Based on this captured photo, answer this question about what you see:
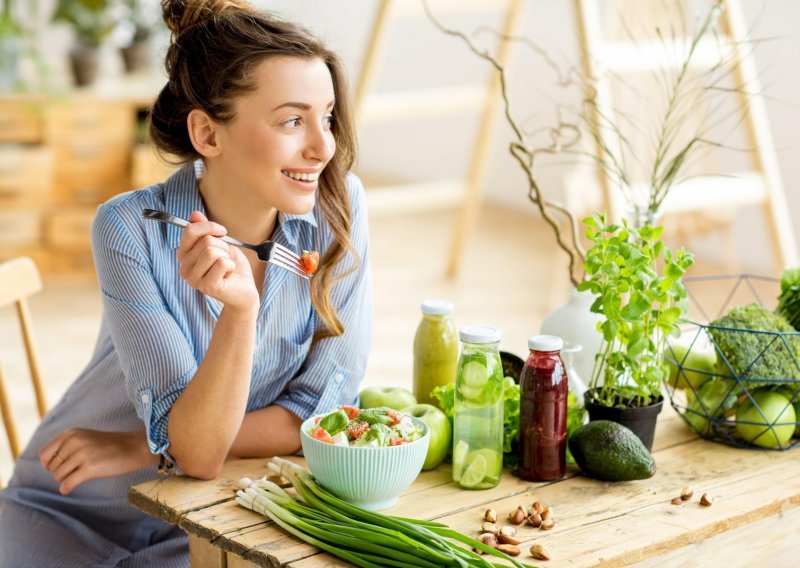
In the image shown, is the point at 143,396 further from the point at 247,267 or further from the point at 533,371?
the point at 533,371

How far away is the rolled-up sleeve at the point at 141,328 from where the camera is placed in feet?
5.27

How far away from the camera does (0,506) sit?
1860 mm

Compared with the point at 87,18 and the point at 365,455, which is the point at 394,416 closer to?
the point at 365,455

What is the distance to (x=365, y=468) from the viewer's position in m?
1.40

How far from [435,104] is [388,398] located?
2.92 metres

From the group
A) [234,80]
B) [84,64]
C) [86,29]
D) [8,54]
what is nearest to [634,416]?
[234,80]

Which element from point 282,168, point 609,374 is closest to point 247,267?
point 282,168

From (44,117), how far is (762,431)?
404 cm

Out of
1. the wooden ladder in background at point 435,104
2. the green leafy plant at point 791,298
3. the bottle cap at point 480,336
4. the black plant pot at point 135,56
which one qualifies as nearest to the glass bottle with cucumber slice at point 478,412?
the bottle cap at point 480,336

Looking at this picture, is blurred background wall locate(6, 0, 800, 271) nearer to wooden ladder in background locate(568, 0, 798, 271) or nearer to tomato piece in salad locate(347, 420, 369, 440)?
wooden ladder in background locate(568, 0, 798, 271)

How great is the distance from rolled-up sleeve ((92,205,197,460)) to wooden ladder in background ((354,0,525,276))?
239cm

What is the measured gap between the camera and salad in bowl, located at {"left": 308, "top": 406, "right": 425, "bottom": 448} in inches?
56.0

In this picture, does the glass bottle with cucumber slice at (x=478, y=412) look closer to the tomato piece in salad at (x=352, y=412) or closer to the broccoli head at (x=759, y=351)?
the tomato piece in salad at (x=352, y=412)

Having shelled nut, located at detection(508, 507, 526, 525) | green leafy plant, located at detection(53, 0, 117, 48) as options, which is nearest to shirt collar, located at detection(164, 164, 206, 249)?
shelled nut, located at detection(508, 507, 526, 525)
